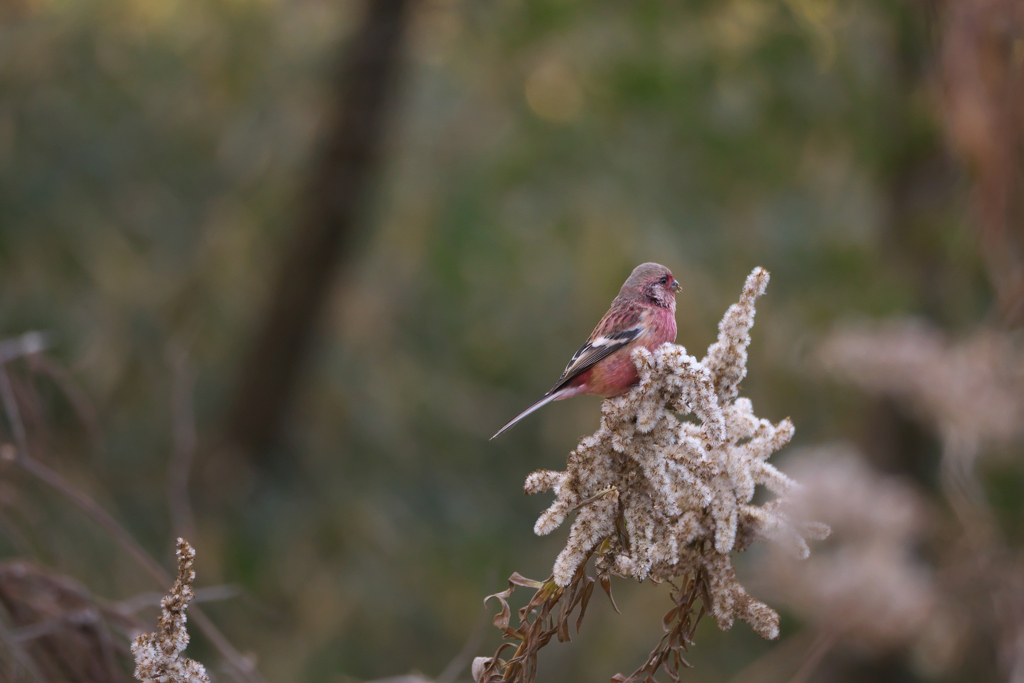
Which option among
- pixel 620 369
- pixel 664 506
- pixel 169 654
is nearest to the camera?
pixel 169 654

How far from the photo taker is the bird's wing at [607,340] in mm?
2701

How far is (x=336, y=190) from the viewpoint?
7.13m

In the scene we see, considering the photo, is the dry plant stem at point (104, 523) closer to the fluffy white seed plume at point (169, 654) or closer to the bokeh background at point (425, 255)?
the fluffy white seed plume at point (169, 654)

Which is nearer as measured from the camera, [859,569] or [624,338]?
[624,338]

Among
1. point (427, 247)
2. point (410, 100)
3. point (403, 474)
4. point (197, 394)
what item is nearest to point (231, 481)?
point (197, 394)

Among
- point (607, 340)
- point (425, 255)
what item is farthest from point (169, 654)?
point (425, 255)

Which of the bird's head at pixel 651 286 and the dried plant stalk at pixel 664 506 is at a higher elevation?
the bird's head at pixel 651 286

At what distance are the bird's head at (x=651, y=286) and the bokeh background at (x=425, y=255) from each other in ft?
11.6

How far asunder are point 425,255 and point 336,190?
1.09 m

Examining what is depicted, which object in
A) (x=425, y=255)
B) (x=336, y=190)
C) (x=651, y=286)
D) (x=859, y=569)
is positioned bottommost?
(x=859, y=569)

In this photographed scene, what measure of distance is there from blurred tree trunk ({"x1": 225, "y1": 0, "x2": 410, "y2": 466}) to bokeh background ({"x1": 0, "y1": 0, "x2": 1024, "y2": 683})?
0.03m

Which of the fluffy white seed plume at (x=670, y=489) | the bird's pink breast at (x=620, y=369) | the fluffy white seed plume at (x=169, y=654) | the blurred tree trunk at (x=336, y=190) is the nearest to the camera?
the fluffy white seed plume at (x=169, y=654)

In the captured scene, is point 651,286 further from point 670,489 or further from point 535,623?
point 535,623

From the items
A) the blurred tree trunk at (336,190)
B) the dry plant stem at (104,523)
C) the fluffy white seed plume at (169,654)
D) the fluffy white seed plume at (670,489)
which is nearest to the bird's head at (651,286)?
the fluffy white seed plume at (670,489)
